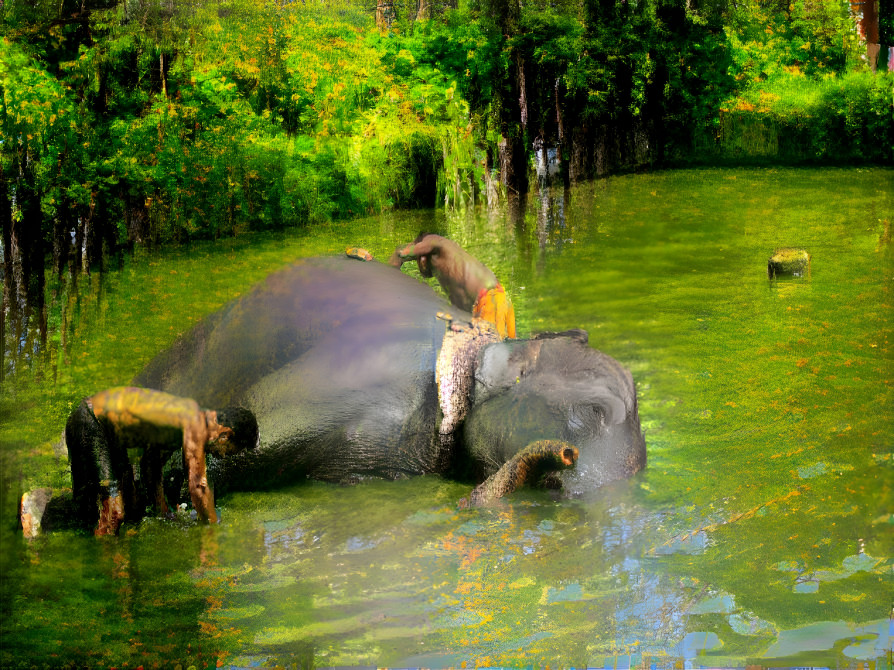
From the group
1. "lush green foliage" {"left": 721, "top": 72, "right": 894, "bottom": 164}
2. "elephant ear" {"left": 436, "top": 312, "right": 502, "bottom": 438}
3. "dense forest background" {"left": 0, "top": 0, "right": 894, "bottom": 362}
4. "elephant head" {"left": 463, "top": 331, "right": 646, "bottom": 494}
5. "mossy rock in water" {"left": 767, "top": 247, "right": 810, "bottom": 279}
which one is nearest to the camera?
"elephant head" {"left": 463, "top": 331, "right": 646, "bottom": 494}

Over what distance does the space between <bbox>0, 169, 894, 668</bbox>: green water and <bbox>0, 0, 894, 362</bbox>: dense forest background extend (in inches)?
5.4

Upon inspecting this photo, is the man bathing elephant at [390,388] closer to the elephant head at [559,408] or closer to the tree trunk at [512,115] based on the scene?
the elephant head at [559,408]

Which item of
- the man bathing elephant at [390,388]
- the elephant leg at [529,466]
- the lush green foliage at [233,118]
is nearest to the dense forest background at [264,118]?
the lush green foliage at [233,118]

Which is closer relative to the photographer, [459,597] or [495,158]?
[459,597]

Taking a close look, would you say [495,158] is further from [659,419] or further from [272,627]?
[272,627]

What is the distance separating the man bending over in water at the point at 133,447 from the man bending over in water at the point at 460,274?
38.6 inches

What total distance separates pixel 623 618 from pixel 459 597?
1.35 feet

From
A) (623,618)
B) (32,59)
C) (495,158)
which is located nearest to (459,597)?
(623,618)

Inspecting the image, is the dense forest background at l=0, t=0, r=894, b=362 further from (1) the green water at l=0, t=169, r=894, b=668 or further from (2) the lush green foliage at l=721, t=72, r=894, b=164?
(2) the lush green foliage at l=721, t=72, r=894, b=164

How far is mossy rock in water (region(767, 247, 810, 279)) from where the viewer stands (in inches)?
181

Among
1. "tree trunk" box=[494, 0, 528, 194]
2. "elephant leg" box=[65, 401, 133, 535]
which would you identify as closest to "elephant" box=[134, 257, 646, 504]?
"elephant leg" box=[65, 401, 133, 535]

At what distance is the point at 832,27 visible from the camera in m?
4.55

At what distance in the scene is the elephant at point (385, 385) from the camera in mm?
2805

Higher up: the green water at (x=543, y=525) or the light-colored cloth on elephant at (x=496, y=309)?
the light-colored cloth on elephant at (x=496, y=309)
